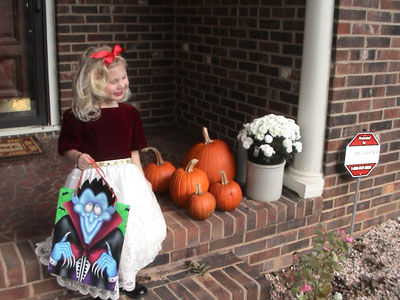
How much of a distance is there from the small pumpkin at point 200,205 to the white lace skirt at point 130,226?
0.44 metres

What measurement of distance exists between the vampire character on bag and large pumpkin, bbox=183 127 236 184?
45.1 inches

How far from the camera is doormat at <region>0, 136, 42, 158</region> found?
4.02 metres

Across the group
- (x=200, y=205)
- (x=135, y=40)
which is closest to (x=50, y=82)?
(x=135, y=40)

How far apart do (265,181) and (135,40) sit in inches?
93.0

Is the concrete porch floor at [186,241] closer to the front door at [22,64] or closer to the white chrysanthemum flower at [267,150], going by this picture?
the white chrysanthemum flower at [267,150]

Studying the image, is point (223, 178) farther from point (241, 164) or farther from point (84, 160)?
point (84, 160)

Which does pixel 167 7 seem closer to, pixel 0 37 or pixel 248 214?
pixel 0 37

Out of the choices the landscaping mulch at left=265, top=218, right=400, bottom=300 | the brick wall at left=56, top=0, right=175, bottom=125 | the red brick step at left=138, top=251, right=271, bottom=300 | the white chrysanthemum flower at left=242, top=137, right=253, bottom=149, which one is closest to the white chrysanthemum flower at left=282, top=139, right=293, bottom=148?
the white chrysanthemum flower at left=242, top=137, right=253, bottom=149

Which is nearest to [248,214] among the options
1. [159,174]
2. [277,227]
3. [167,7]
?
[277,227]

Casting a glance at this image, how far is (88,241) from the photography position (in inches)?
89.4

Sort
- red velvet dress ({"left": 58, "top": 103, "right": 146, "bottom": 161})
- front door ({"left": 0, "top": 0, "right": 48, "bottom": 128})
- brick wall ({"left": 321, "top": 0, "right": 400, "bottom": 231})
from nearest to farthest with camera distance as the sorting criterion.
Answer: red velvet dress ({"left": 58, "top": 103, "right": 146, "bottom": 161})
brick wall ({"left": 321, "top": 0, "right": 400, "bottom": 231})
front door ({"left": 0, "top": 0, "right": 48, "bottom": 128})

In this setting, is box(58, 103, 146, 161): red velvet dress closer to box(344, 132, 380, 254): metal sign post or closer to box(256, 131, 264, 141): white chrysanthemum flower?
box(256, 131, 264, 141): white chrysanthemum flower

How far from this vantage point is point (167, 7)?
489 cm

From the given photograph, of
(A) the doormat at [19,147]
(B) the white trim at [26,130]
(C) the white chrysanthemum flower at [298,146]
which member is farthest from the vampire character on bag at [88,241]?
(B) the white trim at [26,130]
